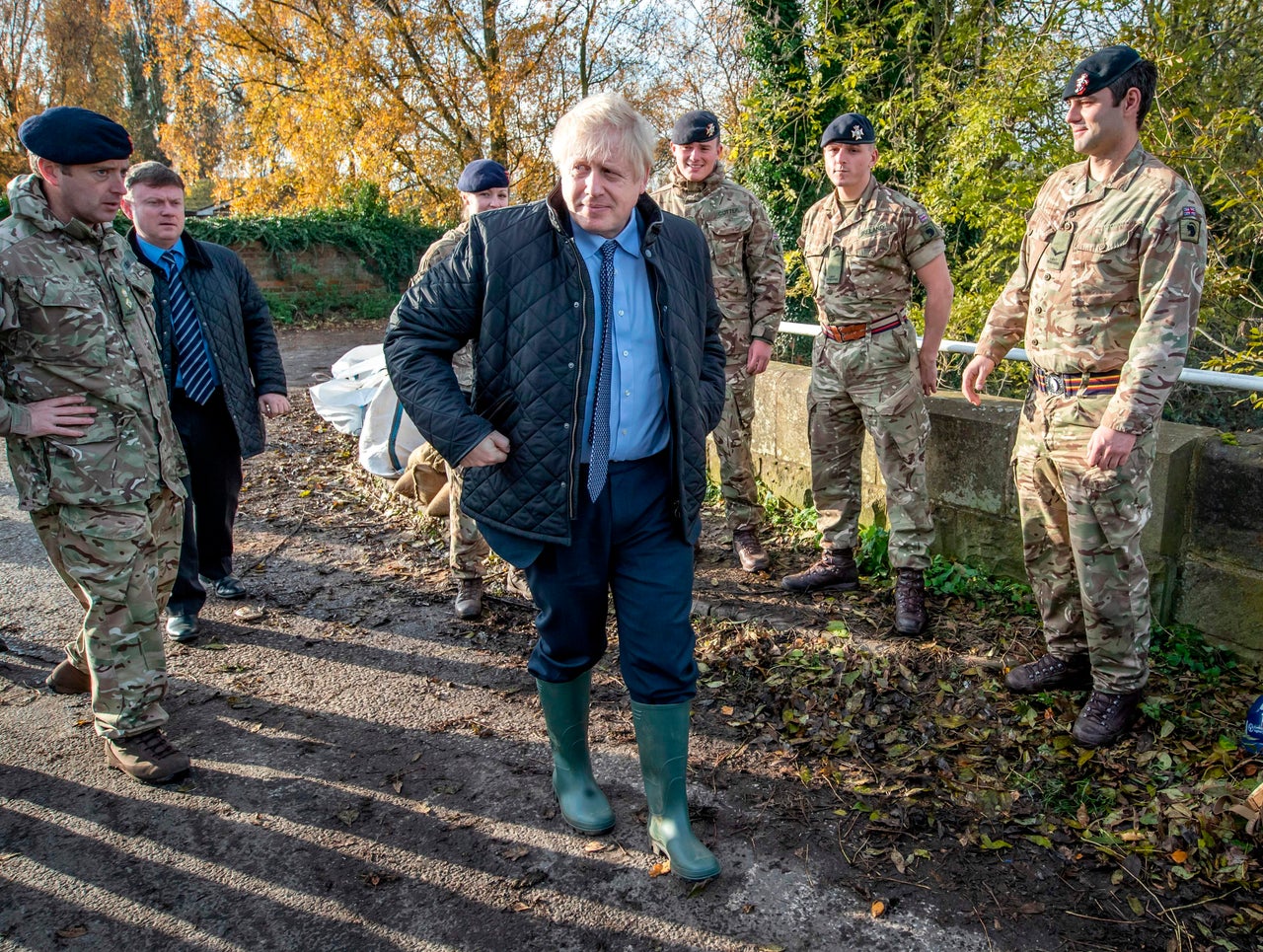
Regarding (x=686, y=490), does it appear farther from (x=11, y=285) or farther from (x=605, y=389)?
(x=11, y=285)

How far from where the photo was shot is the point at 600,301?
2.55 meters

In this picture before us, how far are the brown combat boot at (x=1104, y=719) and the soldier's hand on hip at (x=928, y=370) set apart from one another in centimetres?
166

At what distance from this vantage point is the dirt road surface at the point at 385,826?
2.48 meters

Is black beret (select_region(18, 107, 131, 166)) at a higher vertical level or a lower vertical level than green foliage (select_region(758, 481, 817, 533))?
higher

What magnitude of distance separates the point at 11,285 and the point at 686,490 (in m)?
2.17

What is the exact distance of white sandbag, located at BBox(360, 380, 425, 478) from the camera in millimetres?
6293

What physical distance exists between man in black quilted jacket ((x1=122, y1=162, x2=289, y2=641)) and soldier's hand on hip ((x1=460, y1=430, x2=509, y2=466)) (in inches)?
89.0

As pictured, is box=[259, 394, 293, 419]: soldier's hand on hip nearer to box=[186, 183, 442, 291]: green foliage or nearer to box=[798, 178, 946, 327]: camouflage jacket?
box=[798, 178, 946, 327]: camouflage jacket

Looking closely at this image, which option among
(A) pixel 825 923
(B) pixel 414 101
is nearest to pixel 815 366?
(A) pixel 825 923

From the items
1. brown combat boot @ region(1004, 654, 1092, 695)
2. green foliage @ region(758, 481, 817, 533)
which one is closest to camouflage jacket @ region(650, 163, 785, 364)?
green foliage @ region(758, 481, 817, 533)

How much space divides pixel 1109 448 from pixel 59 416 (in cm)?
335

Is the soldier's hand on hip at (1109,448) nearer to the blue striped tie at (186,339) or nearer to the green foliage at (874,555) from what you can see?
the green foliage at (874,555)

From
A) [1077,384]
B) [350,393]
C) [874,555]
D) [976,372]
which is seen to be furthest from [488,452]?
[350,393]

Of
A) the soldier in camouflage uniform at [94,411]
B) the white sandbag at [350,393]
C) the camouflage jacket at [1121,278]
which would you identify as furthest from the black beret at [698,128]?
the white sandbag at [350,393]
